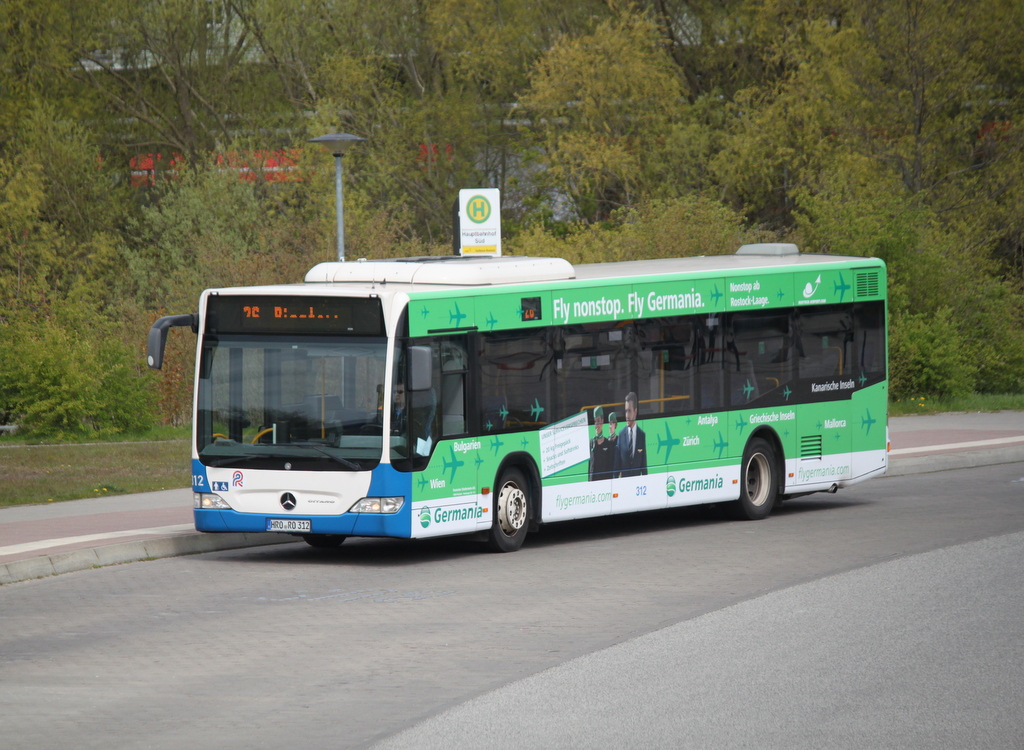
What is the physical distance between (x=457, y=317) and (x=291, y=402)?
168cm

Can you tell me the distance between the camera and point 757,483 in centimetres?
1706

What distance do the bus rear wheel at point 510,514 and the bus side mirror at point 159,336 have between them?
3.20 meters

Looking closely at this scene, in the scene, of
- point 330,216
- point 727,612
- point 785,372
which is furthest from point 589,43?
point 727,612

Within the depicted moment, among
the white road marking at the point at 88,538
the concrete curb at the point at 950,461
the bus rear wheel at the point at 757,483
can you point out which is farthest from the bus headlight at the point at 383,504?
the concrete curb at the point at 950,461

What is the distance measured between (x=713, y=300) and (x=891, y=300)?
17839 mm

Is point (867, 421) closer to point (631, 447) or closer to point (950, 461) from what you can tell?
point (631, 447)

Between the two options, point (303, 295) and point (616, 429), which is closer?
point (303, 295)

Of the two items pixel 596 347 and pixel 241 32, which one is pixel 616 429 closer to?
pixel 596 347

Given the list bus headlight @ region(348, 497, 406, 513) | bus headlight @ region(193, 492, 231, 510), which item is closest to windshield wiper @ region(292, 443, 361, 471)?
bus headlight @ region(348, 497, 406, 513)

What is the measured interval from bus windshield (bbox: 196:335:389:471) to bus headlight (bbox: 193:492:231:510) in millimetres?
303

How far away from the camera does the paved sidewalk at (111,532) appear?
43.3 feet

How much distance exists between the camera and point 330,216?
44406mm

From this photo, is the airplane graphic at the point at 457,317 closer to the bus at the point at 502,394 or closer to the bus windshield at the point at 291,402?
the bus at the point at 502,394

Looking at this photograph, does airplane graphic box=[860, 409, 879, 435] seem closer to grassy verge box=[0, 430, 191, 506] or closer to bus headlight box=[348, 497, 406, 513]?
bus headlight box=[348, 497, 406, 513]
